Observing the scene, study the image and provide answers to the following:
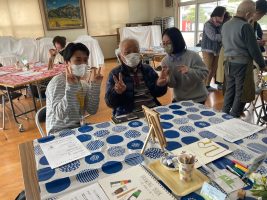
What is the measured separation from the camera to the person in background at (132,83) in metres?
1.69

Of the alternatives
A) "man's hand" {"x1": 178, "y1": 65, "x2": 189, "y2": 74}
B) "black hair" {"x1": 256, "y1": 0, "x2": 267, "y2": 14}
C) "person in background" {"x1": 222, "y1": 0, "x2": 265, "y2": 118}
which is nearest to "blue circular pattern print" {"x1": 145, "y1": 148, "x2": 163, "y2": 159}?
"man's hand" {"x1": 178, "y1": 65, "x2": 189, "y2": 74}

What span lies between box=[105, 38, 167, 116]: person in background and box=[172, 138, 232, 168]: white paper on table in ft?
2.40

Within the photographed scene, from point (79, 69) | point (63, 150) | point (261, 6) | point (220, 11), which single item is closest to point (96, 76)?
point (79, 69)

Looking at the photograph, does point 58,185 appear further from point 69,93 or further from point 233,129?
point 233,129

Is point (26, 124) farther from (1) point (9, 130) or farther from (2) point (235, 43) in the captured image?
(2) point (235, 43)

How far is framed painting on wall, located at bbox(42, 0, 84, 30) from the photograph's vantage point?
684 centimetres

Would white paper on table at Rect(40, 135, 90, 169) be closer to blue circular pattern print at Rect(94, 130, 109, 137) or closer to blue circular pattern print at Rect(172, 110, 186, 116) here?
blue circular pattern print at Rect(94, 130, 109, 137)

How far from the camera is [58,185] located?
2.67ft

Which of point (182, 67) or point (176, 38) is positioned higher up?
point (176, 38)

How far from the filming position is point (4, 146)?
8.37 ft

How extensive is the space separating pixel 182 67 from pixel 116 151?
1.02m

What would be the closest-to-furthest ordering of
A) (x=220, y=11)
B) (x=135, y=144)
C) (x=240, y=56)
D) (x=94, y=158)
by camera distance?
(x=94, y=158) < (x=135, y=144) < (x=240, y=56) < (x=220, y=11)

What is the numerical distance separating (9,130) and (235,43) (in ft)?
9.74

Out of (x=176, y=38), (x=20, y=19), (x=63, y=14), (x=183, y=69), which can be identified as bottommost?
(x=183, y=69)
